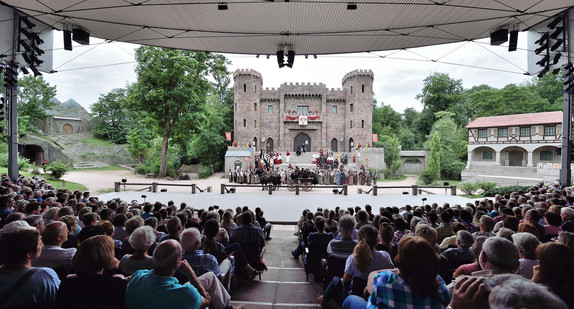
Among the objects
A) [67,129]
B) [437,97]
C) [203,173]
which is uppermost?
[437,97]

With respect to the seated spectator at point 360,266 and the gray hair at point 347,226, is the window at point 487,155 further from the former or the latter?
the seated spectator at point 360,266

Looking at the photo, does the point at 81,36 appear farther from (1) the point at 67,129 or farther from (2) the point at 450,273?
(1) the point at 67,129

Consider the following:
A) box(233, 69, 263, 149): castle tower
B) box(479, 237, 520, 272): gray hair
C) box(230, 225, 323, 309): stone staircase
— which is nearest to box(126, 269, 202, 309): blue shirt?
box(230, 225, 323, 309): stone staircase

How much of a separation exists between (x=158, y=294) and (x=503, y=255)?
2573mm

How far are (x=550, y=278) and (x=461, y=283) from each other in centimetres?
73

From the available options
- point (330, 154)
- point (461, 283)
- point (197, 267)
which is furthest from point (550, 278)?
point (330, 154)

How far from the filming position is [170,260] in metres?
1.89

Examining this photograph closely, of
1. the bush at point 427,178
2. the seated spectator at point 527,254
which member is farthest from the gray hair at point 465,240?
the bush at point 427,178

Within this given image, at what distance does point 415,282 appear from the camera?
5.05 feet

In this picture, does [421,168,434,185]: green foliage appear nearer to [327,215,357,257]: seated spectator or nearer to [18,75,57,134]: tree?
[327,215,357,257]: seated spectator

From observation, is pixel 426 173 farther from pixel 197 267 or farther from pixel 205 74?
pixel 197 267

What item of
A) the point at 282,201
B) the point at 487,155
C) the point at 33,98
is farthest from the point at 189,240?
the point at 33,98

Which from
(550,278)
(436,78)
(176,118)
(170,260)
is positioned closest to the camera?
(550,278)

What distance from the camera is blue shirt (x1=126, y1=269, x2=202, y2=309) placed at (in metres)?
1.80
